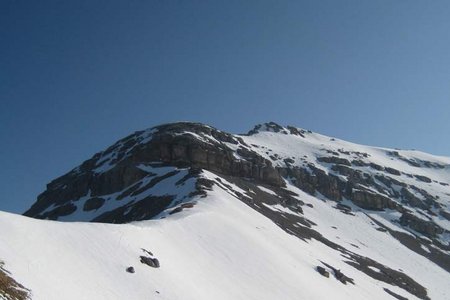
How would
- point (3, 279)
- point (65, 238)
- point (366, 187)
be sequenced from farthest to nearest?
point (366, 187)
point (65, 238)
point (3, 279)

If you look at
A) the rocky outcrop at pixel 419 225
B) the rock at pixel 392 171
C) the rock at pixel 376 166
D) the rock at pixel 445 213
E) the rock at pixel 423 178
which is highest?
the rock at pixel 376 166

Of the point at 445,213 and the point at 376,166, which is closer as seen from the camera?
the point at 445,213

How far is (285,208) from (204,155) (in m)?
19.1

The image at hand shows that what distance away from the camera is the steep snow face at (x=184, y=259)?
79.6ft

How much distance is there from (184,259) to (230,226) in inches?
487

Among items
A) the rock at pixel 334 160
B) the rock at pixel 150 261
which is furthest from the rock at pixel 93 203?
the rock at pixel 334 160

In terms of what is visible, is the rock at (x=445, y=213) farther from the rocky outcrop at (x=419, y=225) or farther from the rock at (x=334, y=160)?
the rock at (x=334, y=160)

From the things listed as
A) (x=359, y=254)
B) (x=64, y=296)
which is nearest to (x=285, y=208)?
(x=359, y=254)

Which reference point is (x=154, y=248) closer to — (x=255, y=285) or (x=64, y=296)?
(x=255, y=285)

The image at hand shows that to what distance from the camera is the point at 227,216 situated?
1996 inches

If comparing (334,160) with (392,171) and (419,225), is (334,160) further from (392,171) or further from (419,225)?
(419,225)

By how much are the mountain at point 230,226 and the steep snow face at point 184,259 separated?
0.12 metres

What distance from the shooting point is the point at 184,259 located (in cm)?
3488

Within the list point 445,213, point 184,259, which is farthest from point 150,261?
point 445,213
